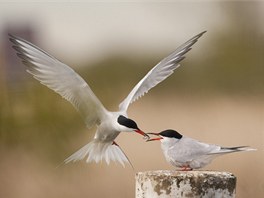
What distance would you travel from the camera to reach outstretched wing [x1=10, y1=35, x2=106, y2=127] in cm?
473

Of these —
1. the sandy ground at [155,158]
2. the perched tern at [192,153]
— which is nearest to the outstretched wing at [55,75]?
the perched tern at [192,153]

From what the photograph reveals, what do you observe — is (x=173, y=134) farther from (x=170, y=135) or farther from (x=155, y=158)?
(x=155, y=158)

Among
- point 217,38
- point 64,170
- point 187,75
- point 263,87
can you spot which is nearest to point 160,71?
point 64,170

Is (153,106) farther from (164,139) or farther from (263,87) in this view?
(164,139)

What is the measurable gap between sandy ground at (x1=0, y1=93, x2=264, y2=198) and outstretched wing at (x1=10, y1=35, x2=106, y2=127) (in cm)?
299

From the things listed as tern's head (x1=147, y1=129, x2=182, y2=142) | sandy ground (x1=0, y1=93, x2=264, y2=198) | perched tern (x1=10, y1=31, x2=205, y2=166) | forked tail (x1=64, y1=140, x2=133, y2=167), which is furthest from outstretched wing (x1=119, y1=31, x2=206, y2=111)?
sandy ground (x1=0, y1=93, x2=264, y2=198)

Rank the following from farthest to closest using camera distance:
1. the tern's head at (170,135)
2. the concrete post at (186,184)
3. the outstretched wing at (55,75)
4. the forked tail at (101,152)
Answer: the forked tail at (101,152)
the outstretched wing at (55,75)
the tern's head at (170,135)
the concrete post at (186,184)

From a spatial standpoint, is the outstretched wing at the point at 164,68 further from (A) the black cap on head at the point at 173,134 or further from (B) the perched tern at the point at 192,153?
(B) the perched tern at the point at 192,153

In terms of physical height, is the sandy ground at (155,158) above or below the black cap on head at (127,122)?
below

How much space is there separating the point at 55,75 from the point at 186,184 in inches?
67.5

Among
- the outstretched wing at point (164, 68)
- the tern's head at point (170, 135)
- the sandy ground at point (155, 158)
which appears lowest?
the sandy ground at point (155, 158)

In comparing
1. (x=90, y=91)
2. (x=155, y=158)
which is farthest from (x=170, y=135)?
(x=155, y=158)

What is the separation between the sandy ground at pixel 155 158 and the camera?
825 centimetres

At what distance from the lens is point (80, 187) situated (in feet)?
27.8
